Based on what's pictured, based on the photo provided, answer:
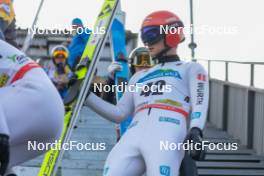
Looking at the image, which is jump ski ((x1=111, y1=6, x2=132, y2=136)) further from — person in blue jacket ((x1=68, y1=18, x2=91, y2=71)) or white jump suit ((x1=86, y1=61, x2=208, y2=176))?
white jump suit ((x1=86, y1=61, x2=208, y2=176))

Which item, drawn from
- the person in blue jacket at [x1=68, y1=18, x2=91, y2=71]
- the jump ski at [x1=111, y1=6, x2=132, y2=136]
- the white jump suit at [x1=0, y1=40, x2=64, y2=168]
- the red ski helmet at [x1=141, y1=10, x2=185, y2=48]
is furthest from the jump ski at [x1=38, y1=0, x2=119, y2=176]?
the person in blue jacket at [x1=68, y1=18, x2=91, y2=71]

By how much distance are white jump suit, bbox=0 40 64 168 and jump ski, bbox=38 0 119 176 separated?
2065 millimetres

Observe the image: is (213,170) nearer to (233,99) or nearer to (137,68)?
(137,68)

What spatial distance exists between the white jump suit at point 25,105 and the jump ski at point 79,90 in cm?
207

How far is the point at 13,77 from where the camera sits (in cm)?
407

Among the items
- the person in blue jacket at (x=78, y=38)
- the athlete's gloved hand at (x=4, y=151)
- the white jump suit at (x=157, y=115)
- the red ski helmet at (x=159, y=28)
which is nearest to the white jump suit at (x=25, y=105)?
the athlete's gloved hand at (x=4, y=151)

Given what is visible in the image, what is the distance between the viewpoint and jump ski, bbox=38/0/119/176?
6324 millimetres

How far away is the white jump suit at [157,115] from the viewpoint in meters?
5.38

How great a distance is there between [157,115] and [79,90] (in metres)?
0.92

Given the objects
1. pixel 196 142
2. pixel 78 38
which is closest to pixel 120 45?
pixel 78 38

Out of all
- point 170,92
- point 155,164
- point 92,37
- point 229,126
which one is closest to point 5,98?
point 155,164

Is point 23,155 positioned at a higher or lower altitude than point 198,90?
lower

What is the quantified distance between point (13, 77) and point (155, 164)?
63.7 inches

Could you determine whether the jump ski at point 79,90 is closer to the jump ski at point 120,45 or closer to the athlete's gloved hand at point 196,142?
the athlete's gloved hand at point 196,142
